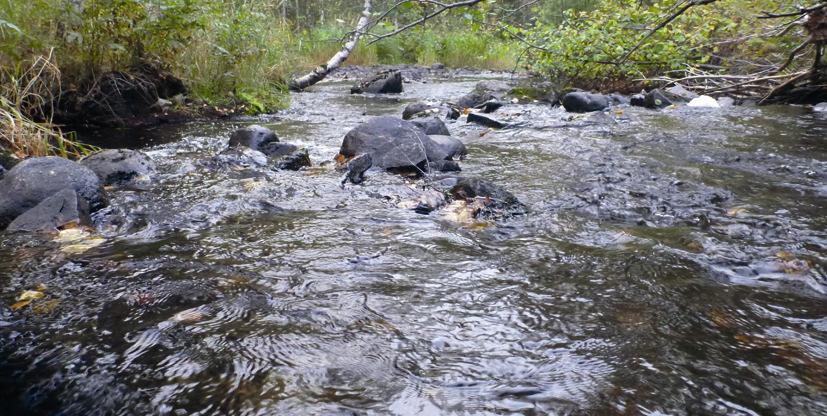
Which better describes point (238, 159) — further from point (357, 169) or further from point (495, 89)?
point (495, 89)

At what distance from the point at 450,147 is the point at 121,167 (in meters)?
2.57

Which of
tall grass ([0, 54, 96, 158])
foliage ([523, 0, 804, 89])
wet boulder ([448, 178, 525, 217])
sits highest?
foliage ([523, 0, 804, 89])

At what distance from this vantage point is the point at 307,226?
2.83 meters

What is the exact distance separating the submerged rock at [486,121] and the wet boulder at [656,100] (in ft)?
8.42

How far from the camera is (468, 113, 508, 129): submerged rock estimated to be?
20.6 feet

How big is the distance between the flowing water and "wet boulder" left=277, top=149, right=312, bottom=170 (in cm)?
59

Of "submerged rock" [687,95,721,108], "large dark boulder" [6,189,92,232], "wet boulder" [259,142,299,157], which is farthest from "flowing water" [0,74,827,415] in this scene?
"submerged rock" [687,95,721,108]

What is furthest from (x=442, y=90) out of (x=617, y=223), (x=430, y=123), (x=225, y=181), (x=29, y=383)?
(x=29, y=383)

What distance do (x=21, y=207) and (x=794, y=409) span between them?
3.61 m

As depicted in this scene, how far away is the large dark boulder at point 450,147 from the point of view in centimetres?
457

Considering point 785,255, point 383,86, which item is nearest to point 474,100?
point 383,86

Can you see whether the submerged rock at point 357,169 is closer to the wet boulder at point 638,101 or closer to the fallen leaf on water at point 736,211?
the fallen leaf on water at point 736,211

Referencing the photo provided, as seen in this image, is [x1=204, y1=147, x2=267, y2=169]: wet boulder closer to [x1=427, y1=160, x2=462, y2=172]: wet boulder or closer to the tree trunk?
[x1=427, y1=160, x2=462, y2=172]: wet boulder

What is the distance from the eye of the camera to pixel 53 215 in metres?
2.85
